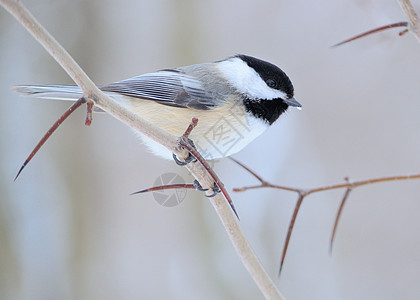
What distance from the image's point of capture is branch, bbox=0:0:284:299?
767 mm

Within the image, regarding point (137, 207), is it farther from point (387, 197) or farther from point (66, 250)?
point (387, 197)

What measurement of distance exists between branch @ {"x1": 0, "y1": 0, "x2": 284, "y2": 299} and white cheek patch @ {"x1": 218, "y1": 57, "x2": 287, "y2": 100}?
614 millimetres

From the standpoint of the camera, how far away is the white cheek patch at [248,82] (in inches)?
67.7

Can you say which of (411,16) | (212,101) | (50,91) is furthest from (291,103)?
(50,91)

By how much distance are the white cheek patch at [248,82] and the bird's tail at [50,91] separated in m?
0.64

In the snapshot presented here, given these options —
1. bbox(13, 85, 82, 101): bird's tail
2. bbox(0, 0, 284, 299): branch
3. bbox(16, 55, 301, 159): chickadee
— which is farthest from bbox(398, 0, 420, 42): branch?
bbox(13, 85, 82, 101): bird's tail

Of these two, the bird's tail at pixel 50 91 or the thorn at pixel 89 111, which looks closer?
the thorn at pixel 89 111

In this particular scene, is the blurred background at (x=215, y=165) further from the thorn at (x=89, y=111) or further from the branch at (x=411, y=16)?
the thorn at (x=89, y=111)

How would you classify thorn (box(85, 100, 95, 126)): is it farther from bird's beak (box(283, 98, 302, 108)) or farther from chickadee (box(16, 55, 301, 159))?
bird's beak (box(283, 98, 302, 108))

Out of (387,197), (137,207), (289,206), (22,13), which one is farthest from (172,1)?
(22,13)

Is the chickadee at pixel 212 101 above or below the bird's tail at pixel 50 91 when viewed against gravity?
below

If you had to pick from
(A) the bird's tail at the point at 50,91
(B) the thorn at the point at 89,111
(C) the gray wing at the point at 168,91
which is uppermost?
(B) the thorn at the point at 89,111

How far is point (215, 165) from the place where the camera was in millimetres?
2916

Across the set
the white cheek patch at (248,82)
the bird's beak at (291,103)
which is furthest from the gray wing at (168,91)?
the bird's beak at (291,103)
